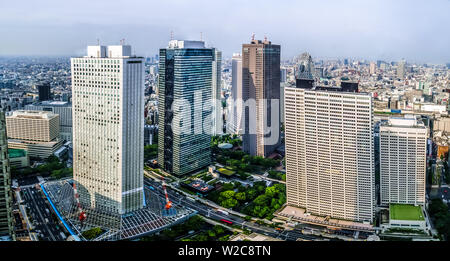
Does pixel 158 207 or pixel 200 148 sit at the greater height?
pixel 200 148

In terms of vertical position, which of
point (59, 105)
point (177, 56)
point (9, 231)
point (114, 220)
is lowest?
point (114, 220)

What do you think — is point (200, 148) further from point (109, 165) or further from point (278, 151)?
point (109, 165)

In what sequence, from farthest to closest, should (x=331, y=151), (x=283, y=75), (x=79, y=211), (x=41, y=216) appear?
(x=283, y=75) → (x=331, y=151) → (x=41, y=216) → (x=79, y=211)

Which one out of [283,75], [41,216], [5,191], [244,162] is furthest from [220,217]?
[283,75]

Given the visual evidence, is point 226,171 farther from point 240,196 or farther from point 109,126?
point 109,126

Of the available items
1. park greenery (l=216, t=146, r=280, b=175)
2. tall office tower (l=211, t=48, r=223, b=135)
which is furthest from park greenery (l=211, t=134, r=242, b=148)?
park greenery (l=216, t=146, r=280, b=175)

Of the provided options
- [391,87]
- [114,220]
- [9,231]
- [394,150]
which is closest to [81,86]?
[114,220]
